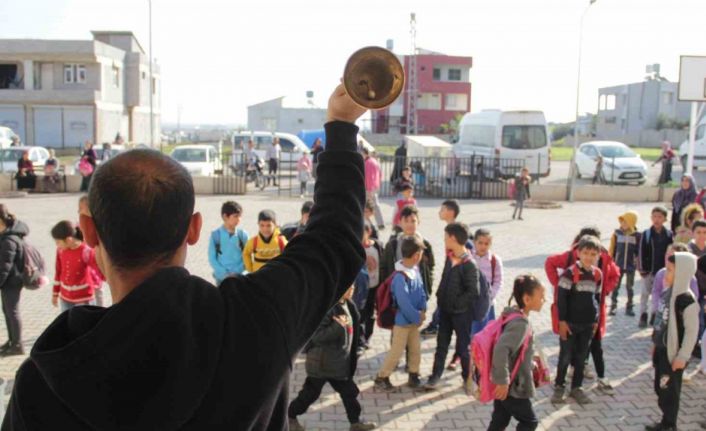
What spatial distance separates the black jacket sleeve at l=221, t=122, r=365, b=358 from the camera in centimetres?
149

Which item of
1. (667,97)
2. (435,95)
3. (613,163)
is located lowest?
(613,163)

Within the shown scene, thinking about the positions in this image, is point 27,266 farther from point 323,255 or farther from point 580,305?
point 323,255

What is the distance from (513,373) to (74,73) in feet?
163

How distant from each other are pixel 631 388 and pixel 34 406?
265 inches

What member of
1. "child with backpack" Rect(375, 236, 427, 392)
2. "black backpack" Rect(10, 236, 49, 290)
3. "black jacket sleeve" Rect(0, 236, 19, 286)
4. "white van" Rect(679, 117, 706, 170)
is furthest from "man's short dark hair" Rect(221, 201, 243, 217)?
"white van" Rect(679, 117, 706, 170)

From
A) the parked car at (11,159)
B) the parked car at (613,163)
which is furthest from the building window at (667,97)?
the parked car at (11,159)

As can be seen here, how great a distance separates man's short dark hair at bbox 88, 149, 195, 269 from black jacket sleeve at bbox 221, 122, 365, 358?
18 cm

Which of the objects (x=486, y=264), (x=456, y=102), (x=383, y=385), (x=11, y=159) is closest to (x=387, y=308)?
(x=383, y=385)

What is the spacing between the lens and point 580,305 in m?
6.30

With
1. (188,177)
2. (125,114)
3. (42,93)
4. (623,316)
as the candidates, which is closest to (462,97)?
(125,114)

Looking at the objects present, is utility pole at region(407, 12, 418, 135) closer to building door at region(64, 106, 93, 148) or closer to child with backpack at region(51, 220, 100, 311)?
building door at region(64, 106, 93, 148)

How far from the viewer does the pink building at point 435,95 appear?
65.9m

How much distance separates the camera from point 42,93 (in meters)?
47.7

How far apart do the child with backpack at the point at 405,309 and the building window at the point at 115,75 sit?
163 feet
